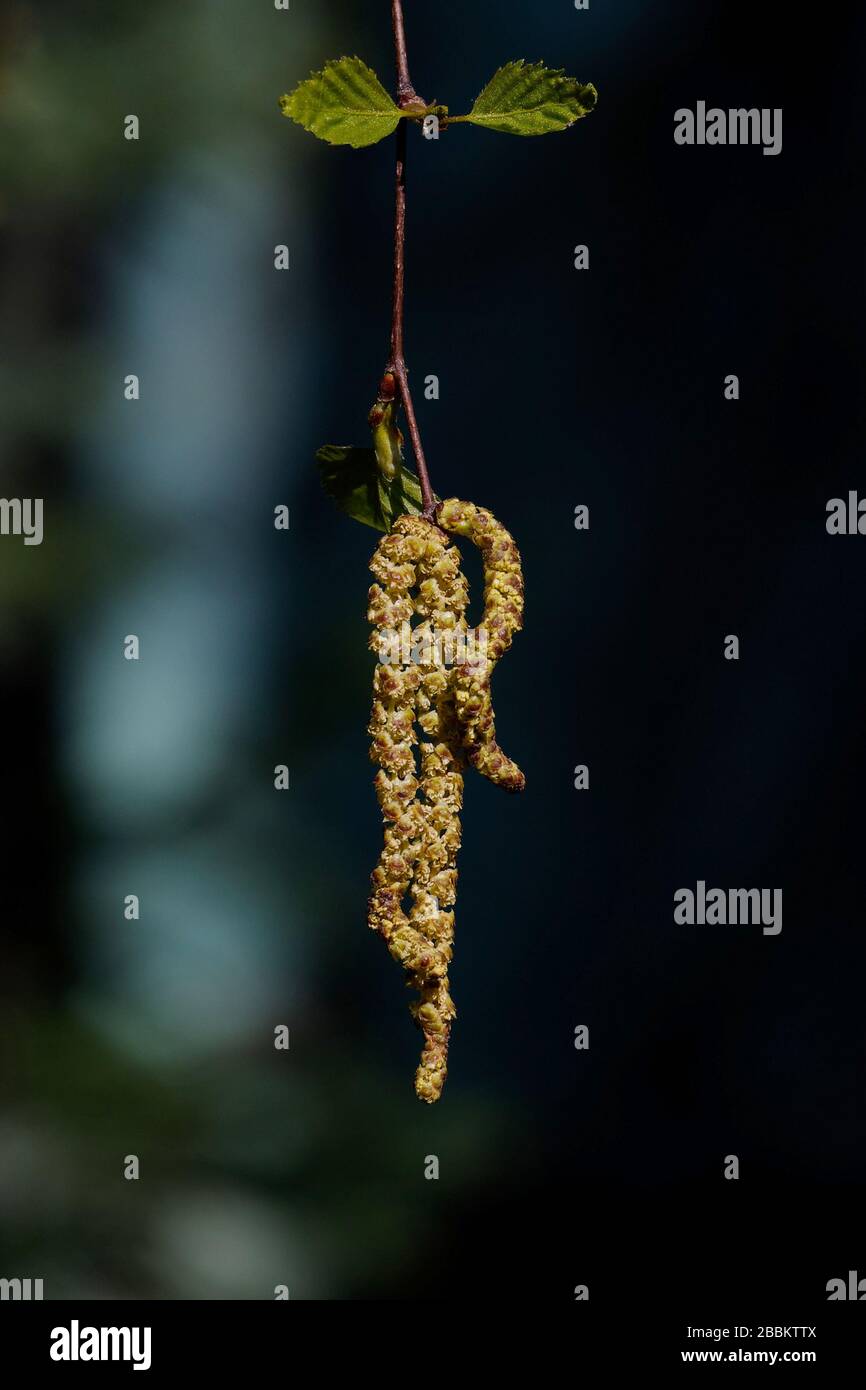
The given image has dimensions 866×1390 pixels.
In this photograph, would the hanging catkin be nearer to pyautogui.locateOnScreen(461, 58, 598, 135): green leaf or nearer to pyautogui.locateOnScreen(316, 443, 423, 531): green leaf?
pyautogui.locateOnScreen(316, 443, 423, 531): green leaf

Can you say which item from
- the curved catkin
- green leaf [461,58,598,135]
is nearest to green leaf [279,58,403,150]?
green leaf [461,58,598,135]

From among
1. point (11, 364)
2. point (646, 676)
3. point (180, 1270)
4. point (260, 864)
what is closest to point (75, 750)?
point (260, 864)

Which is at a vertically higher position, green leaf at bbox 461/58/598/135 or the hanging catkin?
green leaf at bbox 461/58/598/135

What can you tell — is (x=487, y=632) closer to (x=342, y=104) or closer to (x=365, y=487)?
(x=365, y=487)

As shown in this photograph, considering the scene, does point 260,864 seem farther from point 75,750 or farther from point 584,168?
point 584,168

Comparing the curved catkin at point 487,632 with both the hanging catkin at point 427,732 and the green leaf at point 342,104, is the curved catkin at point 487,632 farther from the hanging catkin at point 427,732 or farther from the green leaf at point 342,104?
the green leaf at point 342,104

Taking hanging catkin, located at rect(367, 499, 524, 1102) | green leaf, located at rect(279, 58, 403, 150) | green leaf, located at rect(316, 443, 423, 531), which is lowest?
hanging catkin, located at rect(367, 499, 524, 1102)

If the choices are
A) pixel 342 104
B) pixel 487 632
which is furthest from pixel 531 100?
pixel 487 632
